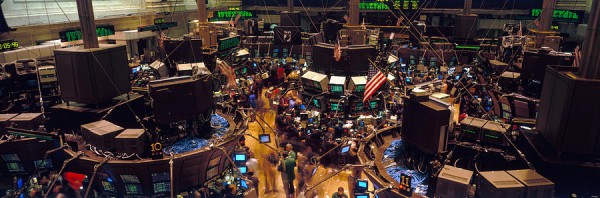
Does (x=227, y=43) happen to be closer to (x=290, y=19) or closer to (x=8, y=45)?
(x=8, y=45)

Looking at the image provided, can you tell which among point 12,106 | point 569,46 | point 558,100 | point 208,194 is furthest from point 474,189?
point 569,46

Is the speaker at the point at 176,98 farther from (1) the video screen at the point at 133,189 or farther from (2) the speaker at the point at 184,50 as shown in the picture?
(2) the speaker at the point at 184,50

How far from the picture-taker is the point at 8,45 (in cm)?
1630

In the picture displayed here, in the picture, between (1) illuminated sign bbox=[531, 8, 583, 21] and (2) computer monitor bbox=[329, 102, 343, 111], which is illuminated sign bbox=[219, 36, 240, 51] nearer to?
(2) computer monitor bbox=[329, 102, 343, 111]

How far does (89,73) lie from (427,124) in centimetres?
855

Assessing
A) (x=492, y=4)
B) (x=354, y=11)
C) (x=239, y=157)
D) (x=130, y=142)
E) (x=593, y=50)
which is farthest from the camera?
(x=492, y=4)

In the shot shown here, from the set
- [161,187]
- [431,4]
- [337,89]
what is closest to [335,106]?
[337,89]

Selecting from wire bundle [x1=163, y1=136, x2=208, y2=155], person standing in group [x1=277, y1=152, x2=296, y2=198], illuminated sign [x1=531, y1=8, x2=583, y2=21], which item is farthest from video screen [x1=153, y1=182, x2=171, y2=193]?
illuminated sign [x1=531, y1=8, x2=583, y2=21]

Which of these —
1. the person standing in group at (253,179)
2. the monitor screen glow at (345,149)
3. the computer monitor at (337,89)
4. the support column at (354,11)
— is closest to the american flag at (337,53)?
the computer monitor at (337,89)

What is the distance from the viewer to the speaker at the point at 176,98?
1025cm

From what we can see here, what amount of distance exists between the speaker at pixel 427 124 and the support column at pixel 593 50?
8.69 ft

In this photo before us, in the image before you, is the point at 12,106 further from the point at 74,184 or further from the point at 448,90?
the point at 448,90

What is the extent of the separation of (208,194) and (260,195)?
1883 mm

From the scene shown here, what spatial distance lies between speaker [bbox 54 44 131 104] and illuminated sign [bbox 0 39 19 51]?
8.19m
